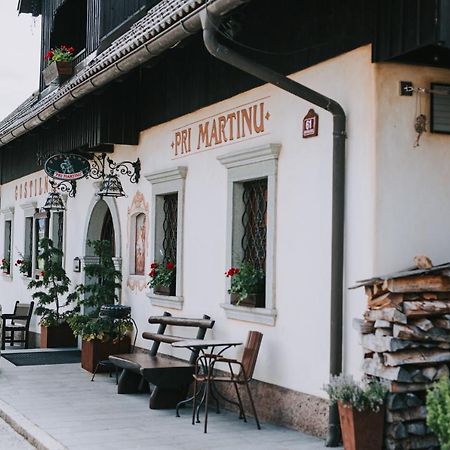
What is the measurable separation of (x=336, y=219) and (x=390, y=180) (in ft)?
1.99

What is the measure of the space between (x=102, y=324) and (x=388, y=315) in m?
6.41

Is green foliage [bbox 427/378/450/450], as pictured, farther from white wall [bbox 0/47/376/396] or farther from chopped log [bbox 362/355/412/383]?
white wall [bbox 0/47/376/396]

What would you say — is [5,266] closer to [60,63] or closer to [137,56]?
[60,63]

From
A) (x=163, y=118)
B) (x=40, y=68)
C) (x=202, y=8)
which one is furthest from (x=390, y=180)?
(x=40, y=68)

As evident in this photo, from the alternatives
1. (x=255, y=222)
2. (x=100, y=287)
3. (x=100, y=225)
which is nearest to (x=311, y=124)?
(x=255, y=222)

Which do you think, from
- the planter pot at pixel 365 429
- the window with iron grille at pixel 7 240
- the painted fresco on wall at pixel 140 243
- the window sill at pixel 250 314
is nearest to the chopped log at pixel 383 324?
the planter pot at pixel 365 429

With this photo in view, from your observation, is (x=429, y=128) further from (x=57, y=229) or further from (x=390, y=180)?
(x=57, y=229)

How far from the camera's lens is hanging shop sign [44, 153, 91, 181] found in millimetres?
13414

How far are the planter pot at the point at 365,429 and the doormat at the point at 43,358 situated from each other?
763 centimetres

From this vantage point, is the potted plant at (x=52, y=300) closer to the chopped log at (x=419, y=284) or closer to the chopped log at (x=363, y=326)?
the chopped log at (x=363, y=326)

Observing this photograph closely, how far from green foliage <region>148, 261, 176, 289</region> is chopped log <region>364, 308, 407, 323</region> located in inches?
193

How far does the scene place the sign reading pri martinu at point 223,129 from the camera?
365 inches

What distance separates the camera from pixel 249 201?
31.9 feet

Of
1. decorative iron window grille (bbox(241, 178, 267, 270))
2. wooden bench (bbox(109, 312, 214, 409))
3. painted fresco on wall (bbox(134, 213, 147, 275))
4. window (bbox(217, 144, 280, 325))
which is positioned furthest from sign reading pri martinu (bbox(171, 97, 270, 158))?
wooden bench (bbox(109, 312, 214, 409))
